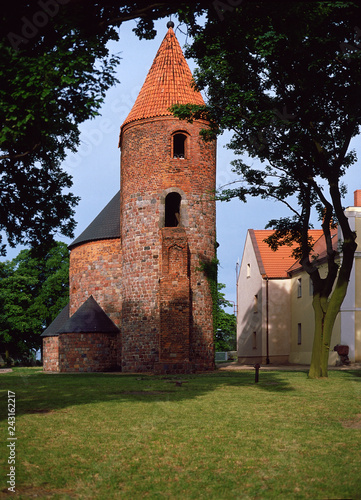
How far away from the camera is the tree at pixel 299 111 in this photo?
17.1m

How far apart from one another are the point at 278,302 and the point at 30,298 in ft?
71.2

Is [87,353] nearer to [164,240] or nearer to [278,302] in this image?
[164,240]

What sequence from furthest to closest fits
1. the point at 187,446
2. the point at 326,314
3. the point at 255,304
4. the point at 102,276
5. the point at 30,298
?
1. the point at 30,298
2. the point at 255,304
3. the point at 102,276
4. the point at 326,314
5. the point at 187,446

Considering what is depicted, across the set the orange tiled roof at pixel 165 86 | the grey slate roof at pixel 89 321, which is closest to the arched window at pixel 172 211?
the orange tiled roof at pixel 165 86

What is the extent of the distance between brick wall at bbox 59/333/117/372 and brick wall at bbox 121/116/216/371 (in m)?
1.47

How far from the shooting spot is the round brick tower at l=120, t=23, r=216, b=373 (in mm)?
29703

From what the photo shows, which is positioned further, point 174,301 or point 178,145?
point 178,145

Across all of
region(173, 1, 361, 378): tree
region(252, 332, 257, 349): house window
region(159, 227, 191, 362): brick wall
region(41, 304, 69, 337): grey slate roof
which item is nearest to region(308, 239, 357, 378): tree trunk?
region(173, 1, 361, 378): tree

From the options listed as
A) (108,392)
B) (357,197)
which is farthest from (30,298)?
(108,392)

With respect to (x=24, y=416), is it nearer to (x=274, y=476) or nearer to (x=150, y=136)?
(x=274, y=476)

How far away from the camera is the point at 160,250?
30875mm

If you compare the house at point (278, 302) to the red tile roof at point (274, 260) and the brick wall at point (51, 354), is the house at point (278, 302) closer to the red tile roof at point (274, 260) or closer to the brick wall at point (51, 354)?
the red tile roof at point (274, 260)

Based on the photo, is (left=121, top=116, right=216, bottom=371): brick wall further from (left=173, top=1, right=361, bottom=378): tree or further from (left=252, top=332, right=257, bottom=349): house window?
(left=252, top=332, right=257, bottom=349): house window

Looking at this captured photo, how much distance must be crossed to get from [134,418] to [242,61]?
11.7 meters
